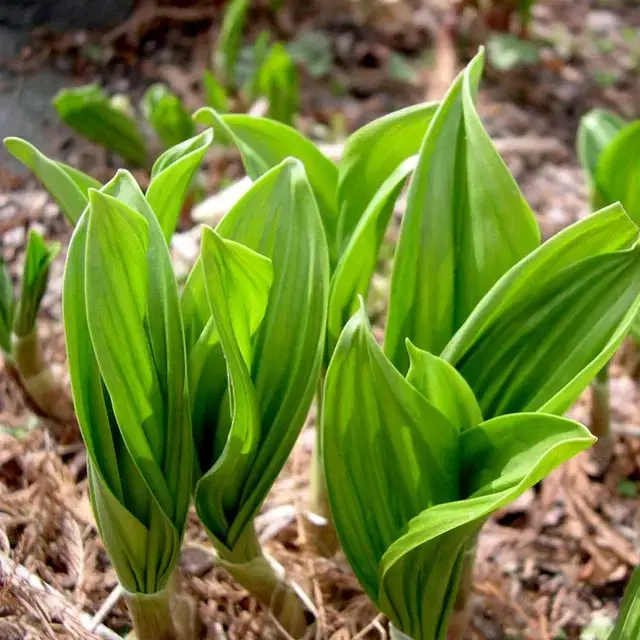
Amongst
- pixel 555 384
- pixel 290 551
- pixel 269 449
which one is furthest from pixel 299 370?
pixel 290 551

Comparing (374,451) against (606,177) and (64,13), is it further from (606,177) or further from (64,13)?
(64,13)

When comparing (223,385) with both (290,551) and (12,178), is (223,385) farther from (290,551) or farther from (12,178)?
(12,178)

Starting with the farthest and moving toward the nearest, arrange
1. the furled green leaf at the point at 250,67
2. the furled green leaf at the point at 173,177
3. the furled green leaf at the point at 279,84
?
the furled green leaf at the point at 250,67 < the furled green leaf at the point at 279,84 < the furled green leaf at the point at 173,177

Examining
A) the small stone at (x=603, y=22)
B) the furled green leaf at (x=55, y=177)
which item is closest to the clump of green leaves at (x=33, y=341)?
the furled green leaf at (x=55, y=177)

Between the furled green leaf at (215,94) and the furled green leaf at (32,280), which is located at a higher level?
the furled green leaf at (215,94)

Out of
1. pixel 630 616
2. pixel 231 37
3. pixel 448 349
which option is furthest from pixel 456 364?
pixel 231 37

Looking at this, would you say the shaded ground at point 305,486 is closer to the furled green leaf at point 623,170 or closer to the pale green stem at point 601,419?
the pale green stem at point 601,419

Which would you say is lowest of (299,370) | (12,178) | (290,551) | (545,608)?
(545,608)

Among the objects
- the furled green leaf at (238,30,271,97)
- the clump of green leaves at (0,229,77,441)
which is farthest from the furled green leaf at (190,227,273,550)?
the furled green leaf at (238,30,271,97)
